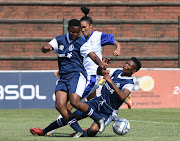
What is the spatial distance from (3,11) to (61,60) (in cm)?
1243

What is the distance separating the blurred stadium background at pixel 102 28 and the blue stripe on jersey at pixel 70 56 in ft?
34.0

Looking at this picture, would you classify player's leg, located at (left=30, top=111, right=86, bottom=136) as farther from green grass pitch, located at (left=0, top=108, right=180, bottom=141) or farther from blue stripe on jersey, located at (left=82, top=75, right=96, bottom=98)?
blue stripe on jersey, located at (left=82, top=75, right=96, bottom=98)

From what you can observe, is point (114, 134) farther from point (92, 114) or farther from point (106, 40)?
point (106, 40)

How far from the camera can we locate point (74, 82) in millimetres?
8234

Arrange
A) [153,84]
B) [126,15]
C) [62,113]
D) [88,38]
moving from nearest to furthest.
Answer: [62,113] < [88,38] < [153,84] < [126,15]

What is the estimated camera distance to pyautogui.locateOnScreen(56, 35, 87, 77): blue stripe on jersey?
27.3 ft

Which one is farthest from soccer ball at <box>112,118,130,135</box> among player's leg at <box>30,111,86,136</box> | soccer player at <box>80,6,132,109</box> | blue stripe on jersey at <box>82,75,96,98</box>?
player's leg at <box>30,111,86,136</box>

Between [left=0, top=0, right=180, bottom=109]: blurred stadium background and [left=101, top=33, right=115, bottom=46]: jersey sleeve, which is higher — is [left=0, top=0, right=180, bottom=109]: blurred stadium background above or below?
below

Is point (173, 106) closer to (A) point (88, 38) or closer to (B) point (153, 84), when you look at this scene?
(B) point (153, 84)

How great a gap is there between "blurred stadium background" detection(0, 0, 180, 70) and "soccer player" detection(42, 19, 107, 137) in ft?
34.0

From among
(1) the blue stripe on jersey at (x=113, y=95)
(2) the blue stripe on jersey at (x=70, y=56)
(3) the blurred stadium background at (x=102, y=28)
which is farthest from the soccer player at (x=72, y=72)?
(3) the blurred stadium background at (x=102, y=28)

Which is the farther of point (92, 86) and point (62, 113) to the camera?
point (92, 86)

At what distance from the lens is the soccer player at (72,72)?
8.18 m

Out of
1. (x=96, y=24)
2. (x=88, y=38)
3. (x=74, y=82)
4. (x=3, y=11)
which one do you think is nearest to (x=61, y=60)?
(x=74, y=82)
